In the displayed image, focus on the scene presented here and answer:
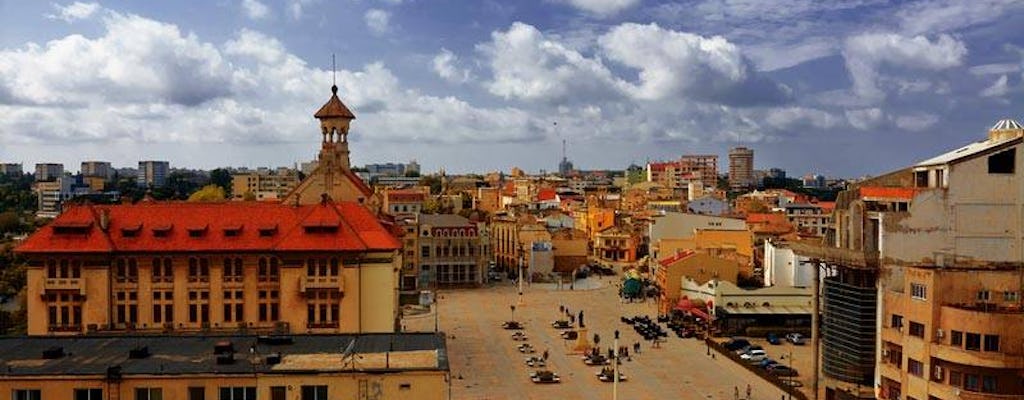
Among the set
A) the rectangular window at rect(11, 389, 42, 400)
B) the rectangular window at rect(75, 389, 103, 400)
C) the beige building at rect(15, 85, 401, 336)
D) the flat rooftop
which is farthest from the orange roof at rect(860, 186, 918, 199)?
the rectangular window at rect(11, 389, 42, 400)

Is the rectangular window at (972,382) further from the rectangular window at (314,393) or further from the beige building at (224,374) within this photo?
the rectangular window at (314,393)

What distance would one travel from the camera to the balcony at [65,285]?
53.1 m

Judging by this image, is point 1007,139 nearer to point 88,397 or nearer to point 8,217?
point 88,397

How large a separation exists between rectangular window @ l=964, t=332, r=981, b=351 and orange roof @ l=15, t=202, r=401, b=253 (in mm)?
30712

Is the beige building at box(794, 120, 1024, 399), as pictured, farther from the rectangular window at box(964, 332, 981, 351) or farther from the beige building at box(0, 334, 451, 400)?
the beige building at box(0, 334, 451, 400)

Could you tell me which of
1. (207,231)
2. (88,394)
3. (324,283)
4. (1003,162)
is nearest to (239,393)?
(88,394)

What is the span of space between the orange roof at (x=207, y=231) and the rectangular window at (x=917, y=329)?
28.4 m

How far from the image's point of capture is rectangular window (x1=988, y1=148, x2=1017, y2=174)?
152 ft

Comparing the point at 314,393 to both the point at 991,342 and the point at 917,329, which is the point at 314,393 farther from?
the point at 917,329

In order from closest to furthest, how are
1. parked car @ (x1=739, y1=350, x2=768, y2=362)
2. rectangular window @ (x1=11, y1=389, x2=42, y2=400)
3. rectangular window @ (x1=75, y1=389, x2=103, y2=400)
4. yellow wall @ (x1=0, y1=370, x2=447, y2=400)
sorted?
rectangular window @ (x1=11, y1=389, x2=42, y2=400) → yellow wall @ (x1=0, y1=370, x2=447, y2=400) → rectangular window @ (x1=75, y1=389, x2=103, y2=400) → parked car @ (x1=739, y1=350, x2=768, y2=362)

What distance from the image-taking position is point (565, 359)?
69.4 m

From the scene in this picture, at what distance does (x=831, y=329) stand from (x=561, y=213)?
114 m

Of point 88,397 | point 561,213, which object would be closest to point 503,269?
point 561,213

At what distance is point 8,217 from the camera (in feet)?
481
